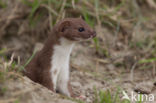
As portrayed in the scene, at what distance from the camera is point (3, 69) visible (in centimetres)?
284

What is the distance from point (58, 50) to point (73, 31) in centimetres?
29

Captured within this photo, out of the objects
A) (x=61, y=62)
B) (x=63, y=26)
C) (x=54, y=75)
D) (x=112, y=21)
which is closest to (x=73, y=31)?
(x=63, y=26)

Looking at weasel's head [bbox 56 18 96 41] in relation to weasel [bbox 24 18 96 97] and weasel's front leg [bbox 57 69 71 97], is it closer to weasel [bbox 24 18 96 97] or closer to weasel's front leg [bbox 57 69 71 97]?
weasel [bbox 24 18 96 97]

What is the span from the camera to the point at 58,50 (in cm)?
349

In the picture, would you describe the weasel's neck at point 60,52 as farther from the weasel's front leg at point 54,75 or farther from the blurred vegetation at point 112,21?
the blurred vegetation at point 112,21

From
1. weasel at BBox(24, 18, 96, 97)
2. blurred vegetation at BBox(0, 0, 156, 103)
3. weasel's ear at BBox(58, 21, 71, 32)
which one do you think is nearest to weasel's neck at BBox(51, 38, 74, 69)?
weasel at BBox(24, 18, 96, 97)

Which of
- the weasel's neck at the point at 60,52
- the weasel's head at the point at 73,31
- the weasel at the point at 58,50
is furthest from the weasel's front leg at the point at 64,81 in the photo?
the weasel's head at the point at 73,31

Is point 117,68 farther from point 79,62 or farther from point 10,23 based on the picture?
point 10,23

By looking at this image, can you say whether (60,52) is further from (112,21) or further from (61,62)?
(112,21)

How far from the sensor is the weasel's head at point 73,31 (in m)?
3.43

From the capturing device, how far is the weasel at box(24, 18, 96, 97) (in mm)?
3436

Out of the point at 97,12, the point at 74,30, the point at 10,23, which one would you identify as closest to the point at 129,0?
the point at 97,12

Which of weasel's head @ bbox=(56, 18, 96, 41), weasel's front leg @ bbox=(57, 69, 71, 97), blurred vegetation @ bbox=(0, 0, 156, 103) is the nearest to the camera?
weasel's head @ bbox=(56, 18, 96, 41)

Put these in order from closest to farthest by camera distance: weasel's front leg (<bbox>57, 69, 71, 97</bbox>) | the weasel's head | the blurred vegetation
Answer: the weasel's head < weasel's front leg (<bbox>57, 69, 71, 97</bbox>) < the blurred vegetation
